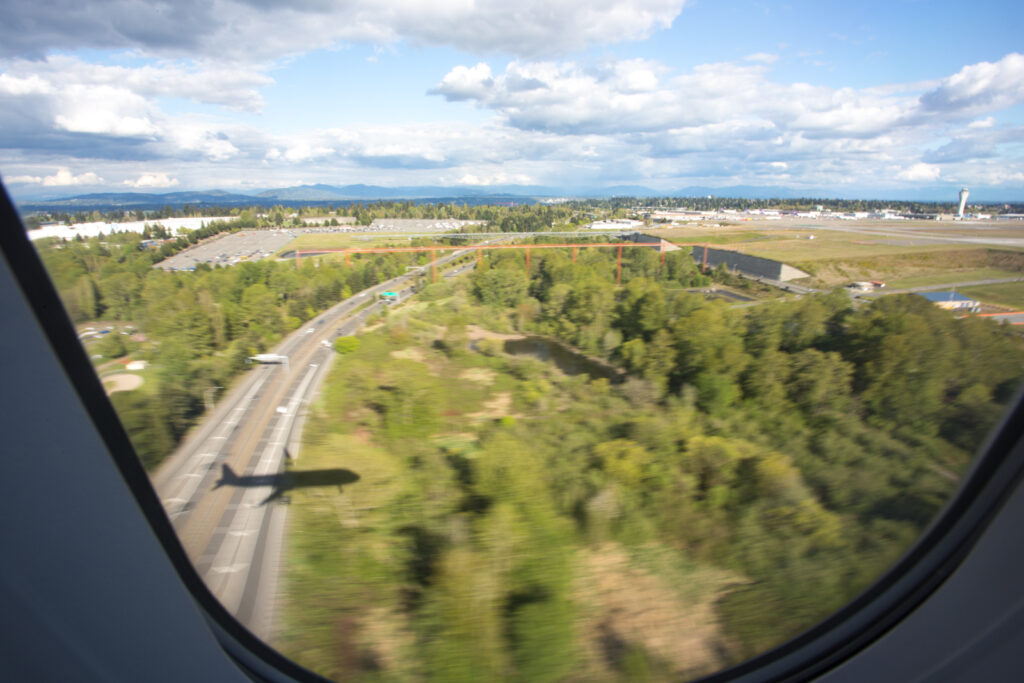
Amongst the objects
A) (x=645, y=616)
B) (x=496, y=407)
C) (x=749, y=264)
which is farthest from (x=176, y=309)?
(x=749, y=264)

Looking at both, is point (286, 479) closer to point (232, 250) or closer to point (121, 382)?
point (121, 382)

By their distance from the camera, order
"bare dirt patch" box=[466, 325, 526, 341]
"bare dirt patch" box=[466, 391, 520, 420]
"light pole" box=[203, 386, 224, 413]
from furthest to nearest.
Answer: "bare dirt patch" box=[466, 325, 526, 341] < "bare dirt patch" box=[466, 391, 520, 420] < "light pole" box=[203, 386, 224, 413]

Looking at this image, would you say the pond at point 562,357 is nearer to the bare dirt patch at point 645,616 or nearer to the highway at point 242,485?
the bare dirt patch at point 645,616

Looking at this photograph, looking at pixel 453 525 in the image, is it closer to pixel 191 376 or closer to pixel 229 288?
pixel 191 376

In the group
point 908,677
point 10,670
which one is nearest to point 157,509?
point 10,670

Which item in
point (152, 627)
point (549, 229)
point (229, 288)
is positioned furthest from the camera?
point (549, 229)

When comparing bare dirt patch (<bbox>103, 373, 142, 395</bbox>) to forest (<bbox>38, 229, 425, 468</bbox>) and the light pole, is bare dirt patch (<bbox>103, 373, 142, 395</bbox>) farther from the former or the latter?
the light pole

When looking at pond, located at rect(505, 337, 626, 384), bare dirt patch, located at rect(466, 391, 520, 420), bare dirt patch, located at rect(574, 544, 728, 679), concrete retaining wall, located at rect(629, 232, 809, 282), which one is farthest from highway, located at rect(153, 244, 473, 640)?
concrete retaining wall, located at rect(629, 232, 809, 282)
